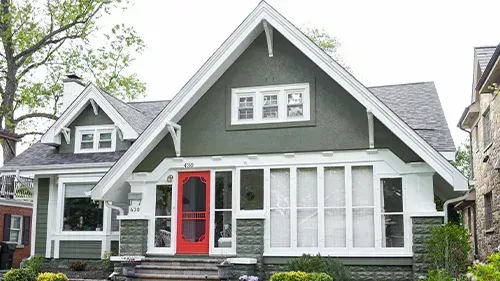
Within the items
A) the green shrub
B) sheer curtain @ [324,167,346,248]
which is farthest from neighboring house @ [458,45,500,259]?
the green shrub

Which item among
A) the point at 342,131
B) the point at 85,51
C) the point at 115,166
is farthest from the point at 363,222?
the point at 85,51

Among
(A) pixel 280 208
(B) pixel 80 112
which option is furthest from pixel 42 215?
(A) pixel 280 208

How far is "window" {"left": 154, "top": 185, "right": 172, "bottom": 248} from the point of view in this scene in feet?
45.5

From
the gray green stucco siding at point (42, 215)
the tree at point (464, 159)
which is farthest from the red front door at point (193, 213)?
the tree at point (464, 159)

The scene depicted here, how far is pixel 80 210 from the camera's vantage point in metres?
16.6

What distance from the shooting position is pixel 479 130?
19.8 metres

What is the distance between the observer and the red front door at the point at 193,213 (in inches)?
534

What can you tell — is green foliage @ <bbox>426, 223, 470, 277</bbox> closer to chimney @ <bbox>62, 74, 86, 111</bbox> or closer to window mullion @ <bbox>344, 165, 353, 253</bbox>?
window mullion @ <bbox>344, 165, 353, 253</bbox>

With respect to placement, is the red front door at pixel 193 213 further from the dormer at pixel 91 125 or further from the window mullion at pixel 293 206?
the dormer at pixel 91 125

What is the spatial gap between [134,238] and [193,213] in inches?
58.3

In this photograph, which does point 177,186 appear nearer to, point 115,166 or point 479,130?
point 115,166

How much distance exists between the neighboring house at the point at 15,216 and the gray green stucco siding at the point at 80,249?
7.00 metres

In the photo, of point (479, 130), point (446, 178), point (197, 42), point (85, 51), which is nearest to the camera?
point (446, 178)

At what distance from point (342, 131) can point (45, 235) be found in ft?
30.7
